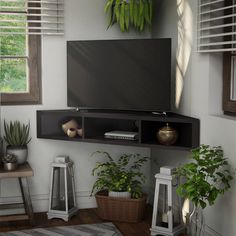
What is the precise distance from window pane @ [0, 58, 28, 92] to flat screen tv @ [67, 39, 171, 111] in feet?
1.25

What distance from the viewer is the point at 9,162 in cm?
368

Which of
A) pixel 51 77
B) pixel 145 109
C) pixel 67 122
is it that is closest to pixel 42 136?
pixel 67 122

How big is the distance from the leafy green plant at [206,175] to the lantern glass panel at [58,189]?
113cm

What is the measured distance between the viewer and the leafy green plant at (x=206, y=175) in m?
2.81

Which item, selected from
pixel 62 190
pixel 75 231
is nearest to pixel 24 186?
pixel 62 190

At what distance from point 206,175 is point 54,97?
5.39 ft

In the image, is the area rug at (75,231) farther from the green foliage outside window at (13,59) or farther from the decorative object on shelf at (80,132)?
the green foliage outside window at (13,59)

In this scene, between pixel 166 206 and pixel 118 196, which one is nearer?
pixel 166 206

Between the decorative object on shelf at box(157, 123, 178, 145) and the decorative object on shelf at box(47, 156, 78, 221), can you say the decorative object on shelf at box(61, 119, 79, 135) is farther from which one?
the decorative object on shelf at box(157, 123, 178, 145)

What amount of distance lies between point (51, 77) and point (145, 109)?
2.92 ft

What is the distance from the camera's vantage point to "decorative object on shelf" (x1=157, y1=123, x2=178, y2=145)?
3.46m

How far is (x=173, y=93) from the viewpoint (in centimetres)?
388

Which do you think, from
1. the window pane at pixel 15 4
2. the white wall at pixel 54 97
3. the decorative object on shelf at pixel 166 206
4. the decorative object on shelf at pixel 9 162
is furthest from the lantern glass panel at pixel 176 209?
the window pane at pixel 15 4

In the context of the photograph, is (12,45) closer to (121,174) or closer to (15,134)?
(15,134)
